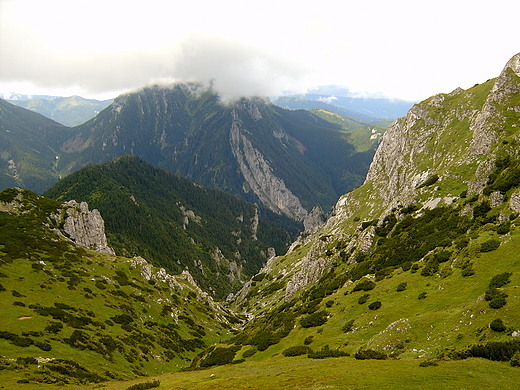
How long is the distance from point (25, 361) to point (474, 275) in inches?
2378

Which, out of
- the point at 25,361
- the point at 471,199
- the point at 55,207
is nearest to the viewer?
the point at 25,361

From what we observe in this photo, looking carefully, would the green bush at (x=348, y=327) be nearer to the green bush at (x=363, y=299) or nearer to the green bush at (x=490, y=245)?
the green bush at (x=363, y=299)

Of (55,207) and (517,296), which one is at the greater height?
(55,207)

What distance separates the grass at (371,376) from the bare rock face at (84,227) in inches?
4798

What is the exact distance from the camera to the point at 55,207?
461ft

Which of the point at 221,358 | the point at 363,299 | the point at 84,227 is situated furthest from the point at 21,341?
the point at 84,227

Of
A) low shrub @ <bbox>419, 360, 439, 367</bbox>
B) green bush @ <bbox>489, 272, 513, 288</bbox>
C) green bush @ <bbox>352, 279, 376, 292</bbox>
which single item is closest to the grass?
low shrub @ <bbox>419, 360, 439, 367</bbox>

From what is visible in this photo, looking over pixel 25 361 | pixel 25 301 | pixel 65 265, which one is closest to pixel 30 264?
pixel 65 265

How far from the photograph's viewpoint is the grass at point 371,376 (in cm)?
1980

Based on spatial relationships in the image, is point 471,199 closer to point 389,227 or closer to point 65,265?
point 389,227

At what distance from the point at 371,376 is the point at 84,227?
164 metres

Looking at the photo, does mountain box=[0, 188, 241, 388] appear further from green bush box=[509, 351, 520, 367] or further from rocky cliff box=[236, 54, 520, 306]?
green bush box=[509, 351, 520, 367]

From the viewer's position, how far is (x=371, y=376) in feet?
77.4

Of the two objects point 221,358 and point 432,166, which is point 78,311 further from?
point 432,166
